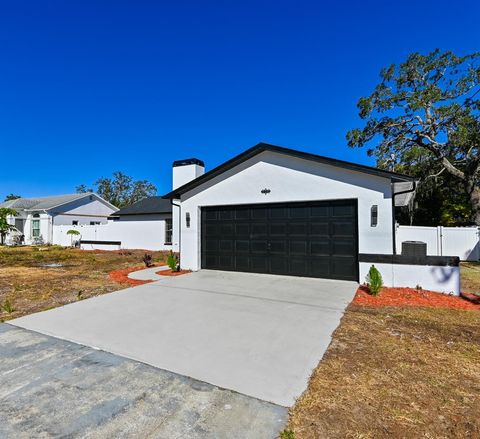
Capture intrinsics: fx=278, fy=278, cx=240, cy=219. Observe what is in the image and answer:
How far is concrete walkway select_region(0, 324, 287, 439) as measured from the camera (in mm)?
→ 2434

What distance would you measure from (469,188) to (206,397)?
71.6ft

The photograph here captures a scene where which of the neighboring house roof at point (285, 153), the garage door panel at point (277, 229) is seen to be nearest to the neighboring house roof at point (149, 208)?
the neighboring house roof at point (285, 153)

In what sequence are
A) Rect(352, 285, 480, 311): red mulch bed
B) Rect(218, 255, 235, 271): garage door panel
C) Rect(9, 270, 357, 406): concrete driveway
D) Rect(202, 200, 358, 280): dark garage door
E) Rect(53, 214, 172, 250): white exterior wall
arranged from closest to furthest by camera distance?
1. Rect(9, 270, 357, 406): concrete driveway
2. Rect(352, 285, 480, 311): red mulch bed
3. Rect(202, 200, 358, 280): dark garage door
4. Rect(218, 255, 235, 271): garage door panel
5. Rect(53, 214, 172, 250): white exterior wall

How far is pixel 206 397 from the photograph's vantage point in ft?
9.61

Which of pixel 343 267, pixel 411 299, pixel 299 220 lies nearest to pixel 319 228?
pixel 299 220

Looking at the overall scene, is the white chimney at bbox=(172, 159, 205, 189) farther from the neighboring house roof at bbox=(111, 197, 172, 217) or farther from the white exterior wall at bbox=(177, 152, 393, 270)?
the neighboring house roof at bbox=(111, 197, 172, 217)

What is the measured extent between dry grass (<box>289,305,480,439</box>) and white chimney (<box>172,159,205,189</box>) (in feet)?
33.3

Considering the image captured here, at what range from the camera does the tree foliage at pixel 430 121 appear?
1806cm

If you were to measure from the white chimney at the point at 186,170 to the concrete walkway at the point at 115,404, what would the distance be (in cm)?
1036

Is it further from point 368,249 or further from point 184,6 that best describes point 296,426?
point 184,6

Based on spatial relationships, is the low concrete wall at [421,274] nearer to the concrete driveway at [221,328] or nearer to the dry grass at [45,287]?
the concrete driveway at [221,328]

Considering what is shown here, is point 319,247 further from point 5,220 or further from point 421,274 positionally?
point 5,220

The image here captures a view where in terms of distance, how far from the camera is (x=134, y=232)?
830 inches

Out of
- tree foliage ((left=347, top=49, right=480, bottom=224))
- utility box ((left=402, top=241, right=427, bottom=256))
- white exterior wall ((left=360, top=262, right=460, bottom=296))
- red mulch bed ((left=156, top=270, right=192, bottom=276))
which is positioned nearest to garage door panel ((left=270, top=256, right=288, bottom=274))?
white exterior wall ((left=360, top=262, right=460, bottom=296))
